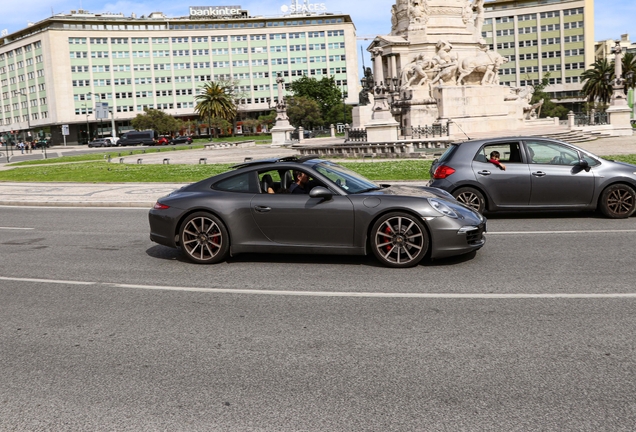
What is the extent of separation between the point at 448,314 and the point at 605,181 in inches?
270

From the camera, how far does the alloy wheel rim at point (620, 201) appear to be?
Answer: 11.8 m

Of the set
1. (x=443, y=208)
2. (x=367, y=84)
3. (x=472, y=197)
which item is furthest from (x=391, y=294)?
(x=367, y=84)

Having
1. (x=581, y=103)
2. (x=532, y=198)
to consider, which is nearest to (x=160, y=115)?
(x=581, y=103)

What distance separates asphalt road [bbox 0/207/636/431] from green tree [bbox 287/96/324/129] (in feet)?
276

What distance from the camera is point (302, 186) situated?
889 centimetres

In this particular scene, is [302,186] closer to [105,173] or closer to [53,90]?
[105,173]

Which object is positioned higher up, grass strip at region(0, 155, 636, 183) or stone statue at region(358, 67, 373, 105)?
stone statue at region(358, 67, 373, 105)

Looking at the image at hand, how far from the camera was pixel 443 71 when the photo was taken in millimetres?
43688

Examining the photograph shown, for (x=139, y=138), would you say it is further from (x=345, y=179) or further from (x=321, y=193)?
(x=321, y=193)

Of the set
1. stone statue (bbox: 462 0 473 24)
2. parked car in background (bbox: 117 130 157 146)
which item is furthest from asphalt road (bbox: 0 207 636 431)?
parked car in background (bbox: 117 130 157 146)

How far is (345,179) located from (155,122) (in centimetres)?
9908

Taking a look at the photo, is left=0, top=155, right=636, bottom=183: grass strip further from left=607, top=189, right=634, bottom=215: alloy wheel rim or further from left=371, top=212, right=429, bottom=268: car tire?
left=371, top=212, right=429, bottom=268: car tire

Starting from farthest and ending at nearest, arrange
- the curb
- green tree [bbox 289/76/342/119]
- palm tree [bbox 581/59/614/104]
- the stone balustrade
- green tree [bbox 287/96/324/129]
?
green tree [bbox 289/76/342/119] < green tree [bbox 287/96/324/129] < palm tree [bbox 581/59/614/104] < the stone balustrade < the curb

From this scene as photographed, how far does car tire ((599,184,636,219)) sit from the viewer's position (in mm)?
11820
